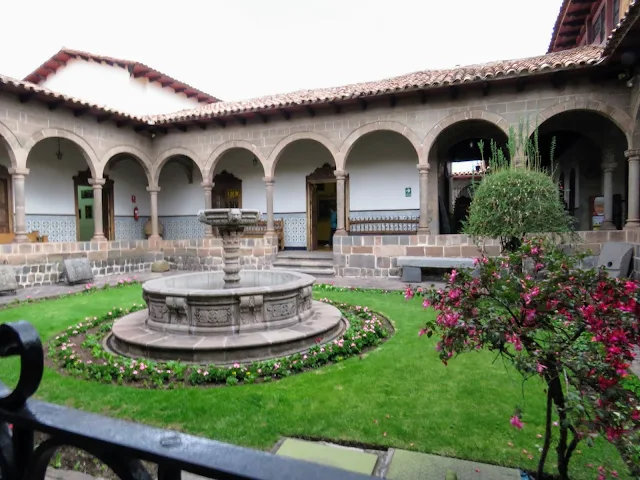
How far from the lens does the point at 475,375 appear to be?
12.8ft

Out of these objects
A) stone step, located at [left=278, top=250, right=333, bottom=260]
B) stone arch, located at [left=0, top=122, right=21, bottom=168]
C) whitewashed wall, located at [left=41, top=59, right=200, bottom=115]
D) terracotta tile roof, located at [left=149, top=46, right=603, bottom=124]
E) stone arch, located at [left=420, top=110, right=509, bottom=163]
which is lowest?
stone step, located at [left=278, top=250, right=333, bottom=260]

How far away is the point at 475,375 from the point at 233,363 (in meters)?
2.40

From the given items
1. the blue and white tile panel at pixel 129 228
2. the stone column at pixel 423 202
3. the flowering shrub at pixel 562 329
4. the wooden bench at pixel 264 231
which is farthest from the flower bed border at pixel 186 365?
the blue and white tile panel at pixel 129 228

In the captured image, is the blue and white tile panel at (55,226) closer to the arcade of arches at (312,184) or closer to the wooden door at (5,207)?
the arcade of arches at (312,184)

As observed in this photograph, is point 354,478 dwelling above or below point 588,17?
below

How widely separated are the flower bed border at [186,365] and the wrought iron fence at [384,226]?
24.6ft

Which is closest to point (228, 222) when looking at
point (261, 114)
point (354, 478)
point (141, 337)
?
point (141, 337)

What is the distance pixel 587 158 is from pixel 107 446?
15.1 meters

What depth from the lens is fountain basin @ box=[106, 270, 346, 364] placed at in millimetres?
4465

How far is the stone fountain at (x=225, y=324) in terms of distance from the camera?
14.7ft

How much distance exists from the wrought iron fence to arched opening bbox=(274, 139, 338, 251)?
160 centimetres

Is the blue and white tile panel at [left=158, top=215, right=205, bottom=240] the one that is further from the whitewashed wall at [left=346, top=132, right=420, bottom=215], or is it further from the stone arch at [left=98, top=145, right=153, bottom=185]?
the whitewashed wall at [left=346, top=132, right=420, bottom=215]

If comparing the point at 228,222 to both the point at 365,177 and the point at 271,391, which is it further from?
the point at 365,177

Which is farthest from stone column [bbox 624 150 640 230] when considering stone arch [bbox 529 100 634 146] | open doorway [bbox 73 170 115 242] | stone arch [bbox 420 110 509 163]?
open doorway [bbox 73 170 115 242]
